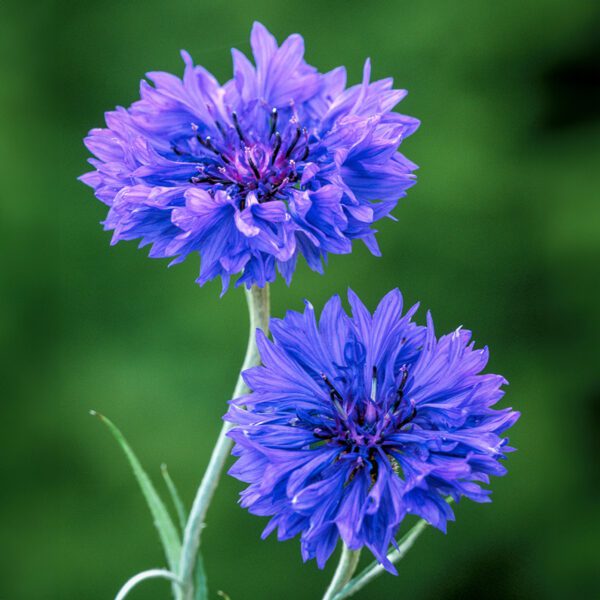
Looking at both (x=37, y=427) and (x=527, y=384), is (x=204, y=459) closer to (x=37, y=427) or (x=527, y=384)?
(x=37, y=427)

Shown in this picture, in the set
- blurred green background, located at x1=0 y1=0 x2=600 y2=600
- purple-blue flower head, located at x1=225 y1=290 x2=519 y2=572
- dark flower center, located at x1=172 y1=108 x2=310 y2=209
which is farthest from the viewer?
blurred green background, located at x1=0 y1=0 x2=600 y2=600

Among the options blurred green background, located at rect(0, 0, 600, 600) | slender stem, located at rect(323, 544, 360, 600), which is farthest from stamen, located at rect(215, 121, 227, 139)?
blurred green background, located at rect(0, 0, 600, 600)

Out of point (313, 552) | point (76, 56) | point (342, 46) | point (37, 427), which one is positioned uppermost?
point (342, 46)

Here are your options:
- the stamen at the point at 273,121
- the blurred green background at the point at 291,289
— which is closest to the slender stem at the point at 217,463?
the stamen at the point at 273,121

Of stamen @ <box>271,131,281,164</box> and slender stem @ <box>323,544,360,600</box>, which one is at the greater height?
stamen @ <box>271,131,281,164</box>

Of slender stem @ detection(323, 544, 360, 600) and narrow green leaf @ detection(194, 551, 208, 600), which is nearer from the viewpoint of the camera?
slender stem @ detection(323, 544, 360, 600)

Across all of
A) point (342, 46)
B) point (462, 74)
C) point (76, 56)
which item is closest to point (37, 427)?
point (76, 56)

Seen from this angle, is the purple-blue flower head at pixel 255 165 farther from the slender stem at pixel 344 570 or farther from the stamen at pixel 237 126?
the slender stem at pixel 344 570

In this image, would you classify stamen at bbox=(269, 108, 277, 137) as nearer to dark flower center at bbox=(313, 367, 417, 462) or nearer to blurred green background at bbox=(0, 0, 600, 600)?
dark flower center at bbox=(313, 367, 417, 462)
